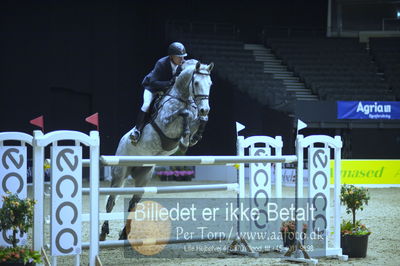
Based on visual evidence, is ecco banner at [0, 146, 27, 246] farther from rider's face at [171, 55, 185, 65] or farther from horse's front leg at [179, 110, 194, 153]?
rider's face at [171, 55, 185, 65]

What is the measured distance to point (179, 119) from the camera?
5781 mm

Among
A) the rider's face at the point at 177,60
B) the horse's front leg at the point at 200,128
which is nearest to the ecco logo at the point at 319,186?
the horse's front leg at the point at 200,128

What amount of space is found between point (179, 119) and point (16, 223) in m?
2.07

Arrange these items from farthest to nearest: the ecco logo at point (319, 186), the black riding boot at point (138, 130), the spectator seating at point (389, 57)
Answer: the spectator seating at point (389, 57) → the black riding boot at point (138, 130) → the ecco logo at point (319, 186)

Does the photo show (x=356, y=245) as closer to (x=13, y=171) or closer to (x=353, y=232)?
(x=353, y=232)

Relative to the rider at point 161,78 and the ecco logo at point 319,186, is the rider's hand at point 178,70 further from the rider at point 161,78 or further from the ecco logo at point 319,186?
the ecco logo at point 319,186

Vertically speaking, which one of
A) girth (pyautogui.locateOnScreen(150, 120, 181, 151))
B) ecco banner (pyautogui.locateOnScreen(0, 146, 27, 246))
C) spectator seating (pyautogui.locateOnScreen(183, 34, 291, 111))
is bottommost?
ecco banner (pyautogui.locateOnScreen(0, 146, 27, 246))

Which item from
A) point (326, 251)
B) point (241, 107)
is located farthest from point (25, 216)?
point (241, 107)

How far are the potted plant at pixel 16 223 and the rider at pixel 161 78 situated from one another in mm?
1967

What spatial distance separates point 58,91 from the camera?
50.7ft

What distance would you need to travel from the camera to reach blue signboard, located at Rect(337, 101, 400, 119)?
1606 centimetres

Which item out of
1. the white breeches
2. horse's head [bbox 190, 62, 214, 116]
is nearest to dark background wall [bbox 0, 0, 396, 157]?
the white breeches

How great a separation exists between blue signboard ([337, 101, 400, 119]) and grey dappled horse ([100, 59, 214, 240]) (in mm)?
10754

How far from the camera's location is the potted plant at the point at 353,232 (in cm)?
530
